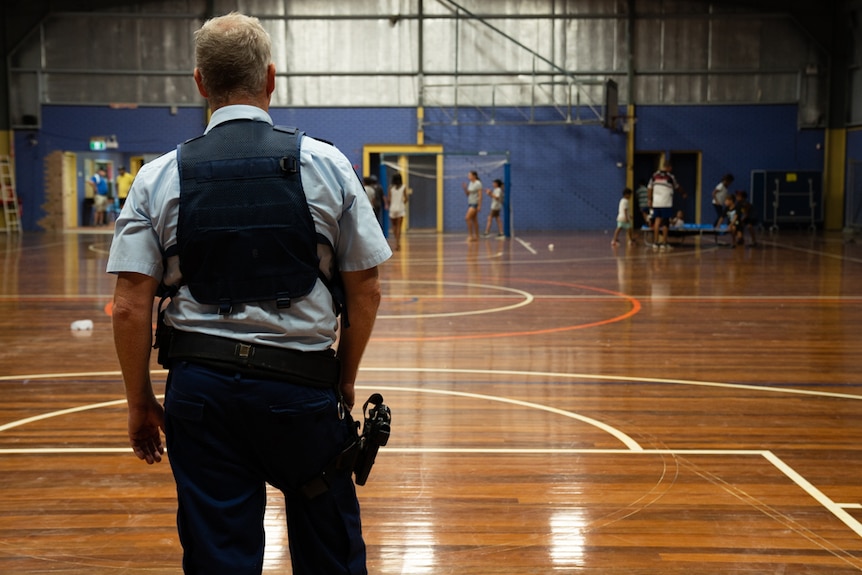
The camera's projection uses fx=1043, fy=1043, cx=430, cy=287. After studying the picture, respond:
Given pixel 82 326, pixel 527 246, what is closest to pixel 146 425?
pixel 82 326

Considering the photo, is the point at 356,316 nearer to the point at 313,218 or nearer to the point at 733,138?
the point at 313,218

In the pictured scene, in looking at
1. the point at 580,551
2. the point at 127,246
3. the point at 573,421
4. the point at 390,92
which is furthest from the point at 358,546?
the point at 390,92

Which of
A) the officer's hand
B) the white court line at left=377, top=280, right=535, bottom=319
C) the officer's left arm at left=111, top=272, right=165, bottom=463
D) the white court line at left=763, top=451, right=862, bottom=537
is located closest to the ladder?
the white court line at left=377, top=280, right=535, bottom=319

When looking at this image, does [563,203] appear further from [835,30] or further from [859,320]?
[859,320]

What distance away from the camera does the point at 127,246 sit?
2.41 meters

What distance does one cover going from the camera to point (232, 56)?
2.42 meters

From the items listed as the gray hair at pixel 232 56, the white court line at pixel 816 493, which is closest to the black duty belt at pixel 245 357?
the gray hair at pixel 232 56

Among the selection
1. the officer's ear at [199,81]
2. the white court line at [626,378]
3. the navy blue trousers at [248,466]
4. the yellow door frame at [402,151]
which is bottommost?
the white court line at [626,378]

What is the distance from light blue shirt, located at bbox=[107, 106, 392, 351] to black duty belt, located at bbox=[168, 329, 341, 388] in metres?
0.02

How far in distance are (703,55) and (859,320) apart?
20.2m

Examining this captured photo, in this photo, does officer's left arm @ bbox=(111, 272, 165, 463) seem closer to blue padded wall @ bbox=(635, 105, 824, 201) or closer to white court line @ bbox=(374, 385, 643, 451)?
white court line @ bbox=(374, 385, 643, 451)

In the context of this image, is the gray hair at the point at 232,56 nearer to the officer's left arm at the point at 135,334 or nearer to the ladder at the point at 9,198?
the officer's left arm at the point at 135,334

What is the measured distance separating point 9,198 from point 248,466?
1130 inches

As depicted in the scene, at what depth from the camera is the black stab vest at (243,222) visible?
7.83ft
